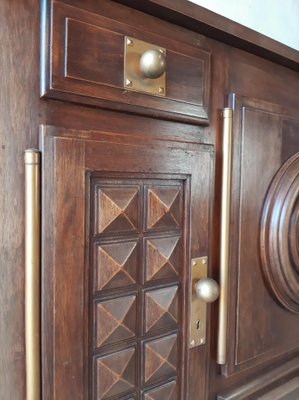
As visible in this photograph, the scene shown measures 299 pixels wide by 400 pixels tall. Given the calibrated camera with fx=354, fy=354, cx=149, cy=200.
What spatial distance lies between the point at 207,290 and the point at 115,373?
0.18 m

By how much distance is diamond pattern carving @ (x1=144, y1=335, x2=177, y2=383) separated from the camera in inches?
20.6

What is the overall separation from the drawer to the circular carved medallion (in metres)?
0.22

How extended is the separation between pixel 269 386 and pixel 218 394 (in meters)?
0.13

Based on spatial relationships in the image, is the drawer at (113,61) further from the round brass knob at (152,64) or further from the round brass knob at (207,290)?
the round brass knob at (207,290)

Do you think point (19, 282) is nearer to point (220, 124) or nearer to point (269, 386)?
point (220, 124)

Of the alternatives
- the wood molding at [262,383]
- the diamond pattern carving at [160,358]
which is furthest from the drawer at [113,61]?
the wood molding at [262,383]

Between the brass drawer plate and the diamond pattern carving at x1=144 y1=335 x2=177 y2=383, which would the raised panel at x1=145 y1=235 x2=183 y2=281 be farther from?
the brass drawer plate

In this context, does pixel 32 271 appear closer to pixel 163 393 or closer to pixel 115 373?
pixel 115 373

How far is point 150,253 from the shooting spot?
0.52 metres

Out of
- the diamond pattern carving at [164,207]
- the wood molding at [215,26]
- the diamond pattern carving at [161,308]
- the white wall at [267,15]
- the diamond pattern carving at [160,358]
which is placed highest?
the white wall at [267,15]

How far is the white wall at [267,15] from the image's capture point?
827mm

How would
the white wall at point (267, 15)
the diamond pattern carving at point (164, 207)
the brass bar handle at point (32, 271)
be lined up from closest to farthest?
the brass bar handle at point (32, 271) < the diamond pattern carving at point (164, 207) < the white wall at point (267, 15)

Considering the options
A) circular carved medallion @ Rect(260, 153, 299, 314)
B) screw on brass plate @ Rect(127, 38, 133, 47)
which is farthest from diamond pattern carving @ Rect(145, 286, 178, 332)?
screw on brass plate @ Rect(127, 38, 133, 47)

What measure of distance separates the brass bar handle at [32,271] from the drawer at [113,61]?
98 mm
